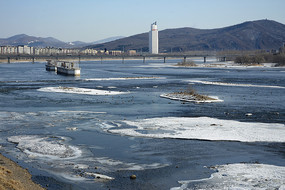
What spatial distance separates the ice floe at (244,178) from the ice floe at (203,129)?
5.59 metres

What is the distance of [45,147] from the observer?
20.2m

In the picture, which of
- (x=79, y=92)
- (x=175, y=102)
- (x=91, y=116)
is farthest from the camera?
(x=79, y=92)

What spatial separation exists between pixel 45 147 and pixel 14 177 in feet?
18.7

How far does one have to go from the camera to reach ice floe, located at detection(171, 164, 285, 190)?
14.3 m

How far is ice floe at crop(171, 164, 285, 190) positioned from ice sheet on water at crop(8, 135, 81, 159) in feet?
22.1

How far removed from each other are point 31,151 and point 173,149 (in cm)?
718

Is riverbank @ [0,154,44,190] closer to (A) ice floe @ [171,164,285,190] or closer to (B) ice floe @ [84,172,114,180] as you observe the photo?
(B) ice floe @ [84,172,114,180]

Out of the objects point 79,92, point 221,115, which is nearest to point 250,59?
point 79,92

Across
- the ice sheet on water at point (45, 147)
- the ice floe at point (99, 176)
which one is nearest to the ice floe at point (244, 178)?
the ice floe at point (99, 176)

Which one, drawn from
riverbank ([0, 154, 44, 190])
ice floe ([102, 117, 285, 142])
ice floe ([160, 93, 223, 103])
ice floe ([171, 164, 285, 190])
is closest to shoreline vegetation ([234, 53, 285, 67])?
ice floe ([160, 93, 223, 103])

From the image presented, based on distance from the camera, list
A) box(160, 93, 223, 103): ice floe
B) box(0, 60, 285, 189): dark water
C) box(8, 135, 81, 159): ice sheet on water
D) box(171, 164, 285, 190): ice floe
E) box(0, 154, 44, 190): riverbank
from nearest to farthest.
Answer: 1. box(0, 154, 44, 190): riverbank
2. box(171, 164, 285, 190): ice floe
3. box(0, 60, 285, 189): dark water
4. box(8, 135, 81, 159): ice sheet on water
5. box(160, 93, 223, 103): ice floe

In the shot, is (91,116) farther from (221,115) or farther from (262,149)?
(262,149)

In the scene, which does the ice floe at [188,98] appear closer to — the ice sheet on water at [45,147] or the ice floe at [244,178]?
the ice sheet on water at [45,147]

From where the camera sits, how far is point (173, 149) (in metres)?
20.1
